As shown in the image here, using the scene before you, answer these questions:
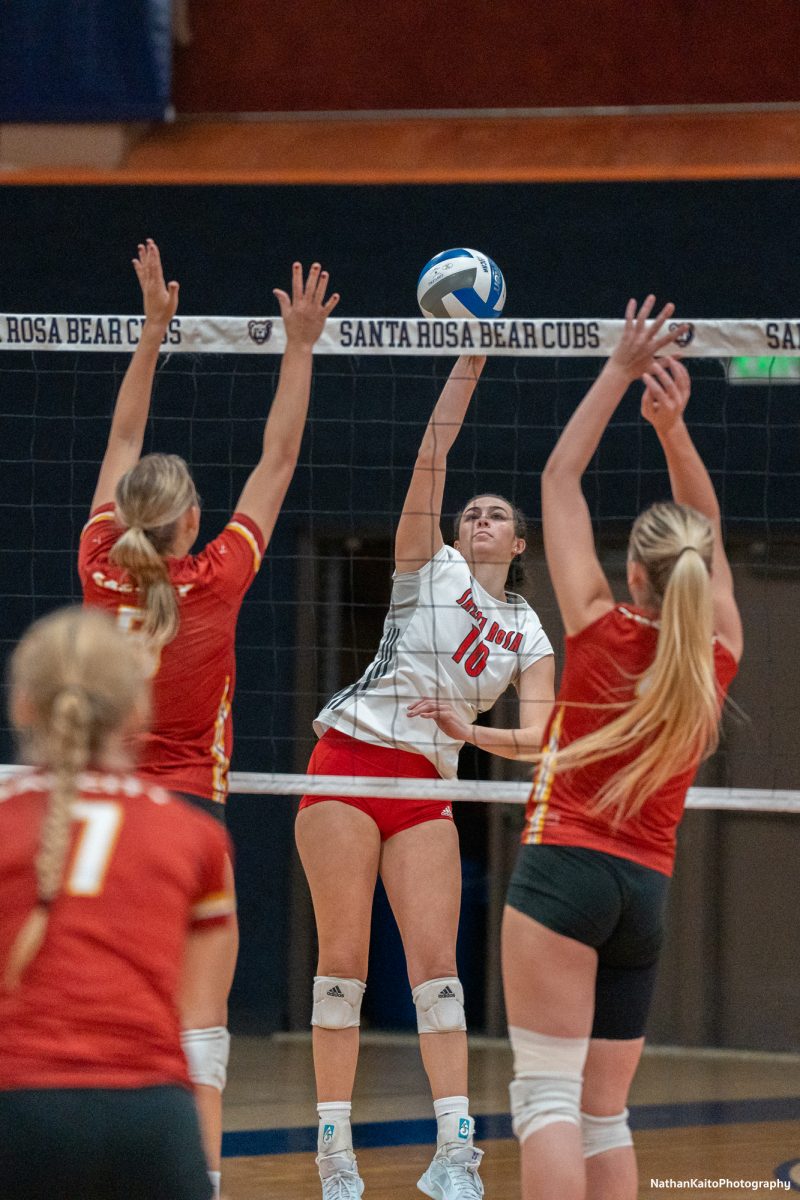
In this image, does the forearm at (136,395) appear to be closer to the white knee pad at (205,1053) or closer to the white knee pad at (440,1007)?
the white knee pad at (205,1053)

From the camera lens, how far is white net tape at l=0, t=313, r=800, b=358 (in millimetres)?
4043

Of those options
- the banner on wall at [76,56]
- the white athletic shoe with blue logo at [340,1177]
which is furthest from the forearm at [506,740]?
the banner on wall at [76,56]

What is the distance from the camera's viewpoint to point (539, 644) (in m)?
4.50

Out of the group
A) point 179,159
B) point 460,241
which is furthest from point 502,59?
point 179,159

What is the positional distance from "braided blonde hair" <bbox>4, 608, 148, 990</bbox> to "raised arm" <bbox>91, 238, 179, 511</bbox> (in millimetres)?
1633

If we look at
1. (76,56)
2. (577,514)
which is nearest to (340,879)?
(577,514)

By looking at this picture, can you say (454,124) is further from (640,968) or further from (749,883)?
(640,968)

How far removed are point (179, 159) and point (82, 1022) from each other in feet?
21.5

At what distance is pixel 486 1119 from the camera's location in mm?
6062

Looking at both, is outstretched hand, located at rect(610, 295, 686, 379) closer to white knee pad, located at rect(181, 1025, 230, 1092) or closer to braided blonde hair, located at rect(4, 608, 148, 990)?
braided blonde hair, located at rect(4, 608, 148, 990)

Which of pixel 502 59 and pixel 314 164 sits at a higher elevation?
pixel 502 59

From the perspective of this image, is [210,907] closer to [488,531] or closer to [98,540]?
[98,540]

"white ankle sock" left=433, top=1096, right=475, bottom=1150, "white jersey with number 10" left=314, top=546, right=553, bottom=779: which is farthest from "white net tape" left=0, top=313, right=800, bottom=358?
"white ankle sock" left=433, top=1096, right=475, bottom=1150

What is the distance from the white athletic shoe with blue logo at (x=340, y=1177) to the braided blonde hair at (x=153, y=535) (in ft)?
5.75
